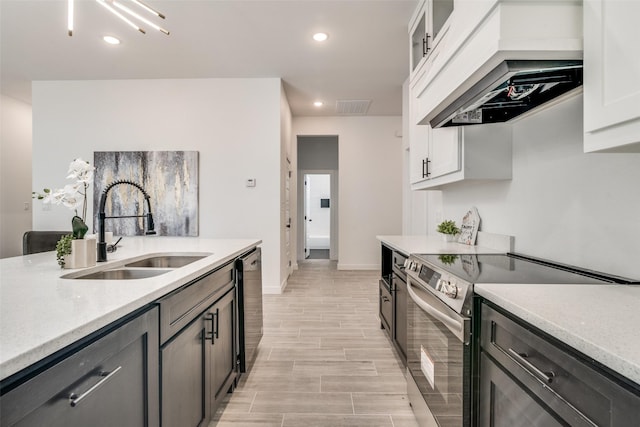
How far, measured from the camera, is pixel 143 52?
3648 mm

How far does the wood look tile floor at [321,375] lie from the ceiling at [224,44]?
9.75 feet

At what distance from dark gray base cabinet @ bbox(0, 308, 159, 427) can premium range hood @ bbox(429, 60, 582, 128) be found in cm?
155

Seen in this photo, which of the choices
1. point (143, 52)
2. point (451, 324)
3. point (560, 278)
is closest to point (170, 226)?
point (143, 52)

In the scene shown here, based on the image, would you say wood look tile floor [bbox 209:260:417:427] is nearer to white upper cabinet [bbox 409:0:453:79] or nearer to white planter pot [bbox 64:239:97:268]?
white planter pot [bbox 64:239:97:268]

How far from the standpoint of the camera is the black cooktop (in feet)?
3.72

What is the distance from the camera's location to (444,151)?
7.28 feet

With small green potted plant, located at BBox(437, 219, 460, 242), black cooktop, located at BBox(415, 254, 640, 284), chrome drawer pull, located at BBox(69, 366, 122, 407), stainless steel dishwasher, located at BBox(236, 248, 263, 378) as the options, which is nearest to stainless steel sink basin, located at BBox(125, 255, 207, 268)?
stainless steel dishwasher, located at BBox(236, 248, 263, 378)

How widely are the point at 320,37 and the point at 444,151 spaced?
1.96 metres

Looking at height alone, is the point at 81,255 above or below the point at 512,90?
below

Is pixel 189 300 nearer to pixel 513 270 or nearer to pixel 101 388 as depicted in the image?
pixel 101 388

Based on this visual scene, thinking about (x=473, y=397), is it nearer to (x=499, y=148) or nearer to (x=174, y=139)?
(x=499, y=148)

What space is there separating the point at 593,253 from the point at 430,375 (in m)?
0.87

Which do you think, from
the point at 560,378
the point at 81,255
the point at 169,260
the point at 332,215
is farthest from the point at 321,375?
the point at 332,215

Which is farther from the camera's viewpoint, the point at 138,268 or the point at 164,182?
the point at 164,182
